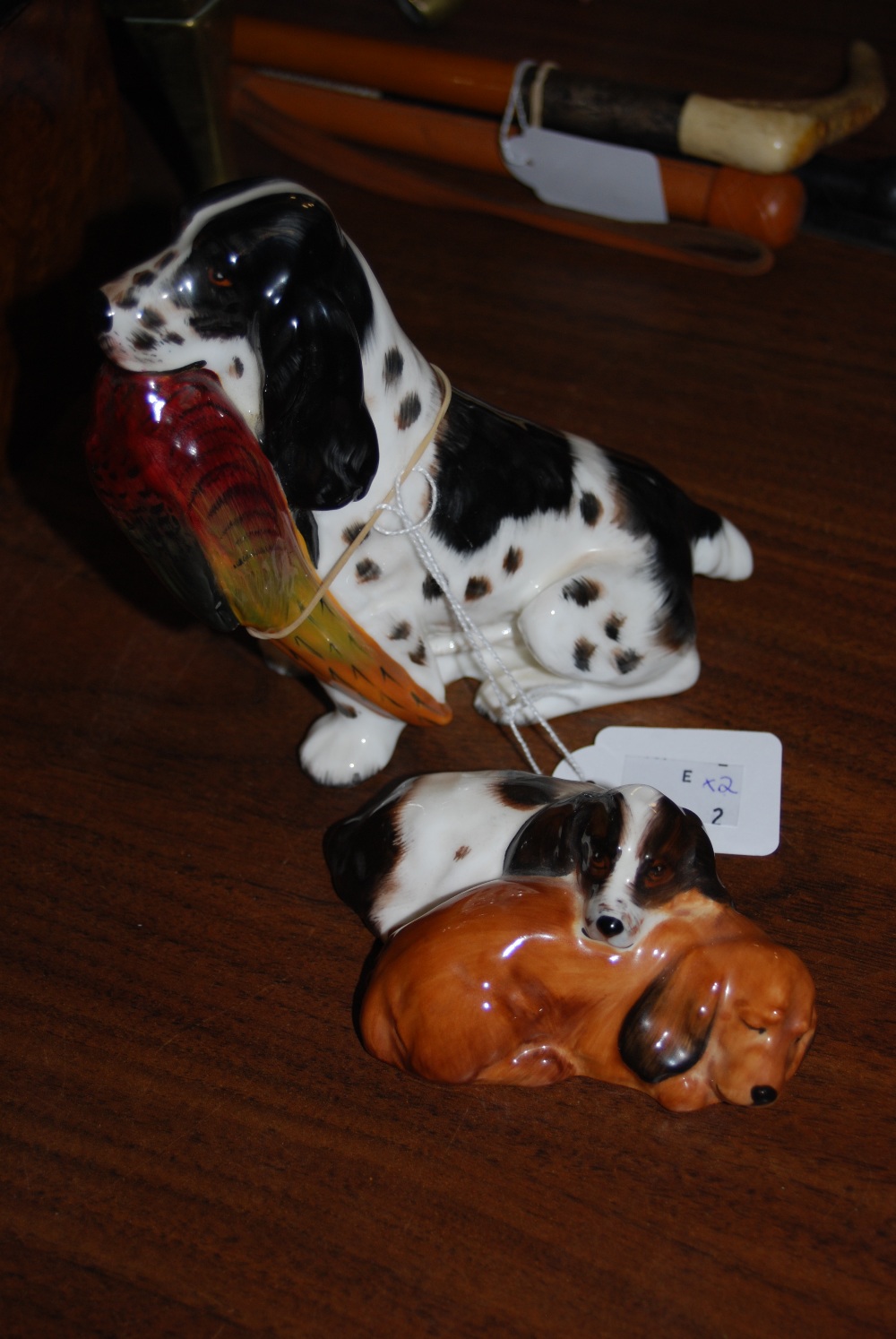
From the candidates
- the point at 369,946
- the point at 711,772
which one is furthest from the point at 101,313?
the point at 711,772

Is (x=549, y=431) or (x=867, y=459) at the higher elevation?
(x=549, y=431)

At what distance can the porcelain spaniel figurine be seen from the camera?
2.59 ft

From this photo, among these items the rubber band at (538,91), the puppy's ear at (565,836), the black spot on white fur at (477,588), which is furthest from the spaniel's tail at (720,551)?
the rubber band at (538,91)

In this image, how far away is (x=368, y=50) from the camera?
171 centimetres

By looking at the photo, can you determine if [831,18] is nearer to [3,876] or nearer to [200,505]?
[200,505]

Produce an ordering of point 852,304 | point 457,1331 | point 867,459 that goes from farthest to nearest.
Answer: point 852,304 → point 867,459 → point 457,1331

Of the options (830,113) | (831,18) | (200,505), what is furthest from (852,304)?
(200,505)

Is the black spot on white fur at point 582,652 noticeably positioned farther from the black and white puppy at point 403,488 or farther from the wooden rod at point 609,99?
the wooden rod at point 609,99

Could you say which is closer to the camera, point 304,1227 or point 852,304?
point 304,1227

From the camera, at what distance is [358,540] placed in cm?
89

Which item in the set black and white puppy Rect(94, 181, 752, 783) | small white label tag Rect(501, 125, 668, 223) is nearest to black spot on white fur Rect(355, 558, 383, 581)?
black and white puppy Rect(94, 181, 752, 783)

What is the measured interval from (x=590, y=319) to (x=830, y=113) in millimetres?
411

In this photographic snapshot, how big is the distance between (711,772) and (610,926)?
317 millimetres

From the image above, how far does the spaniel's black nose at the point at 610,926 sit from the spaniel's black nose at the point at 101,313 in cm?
49
